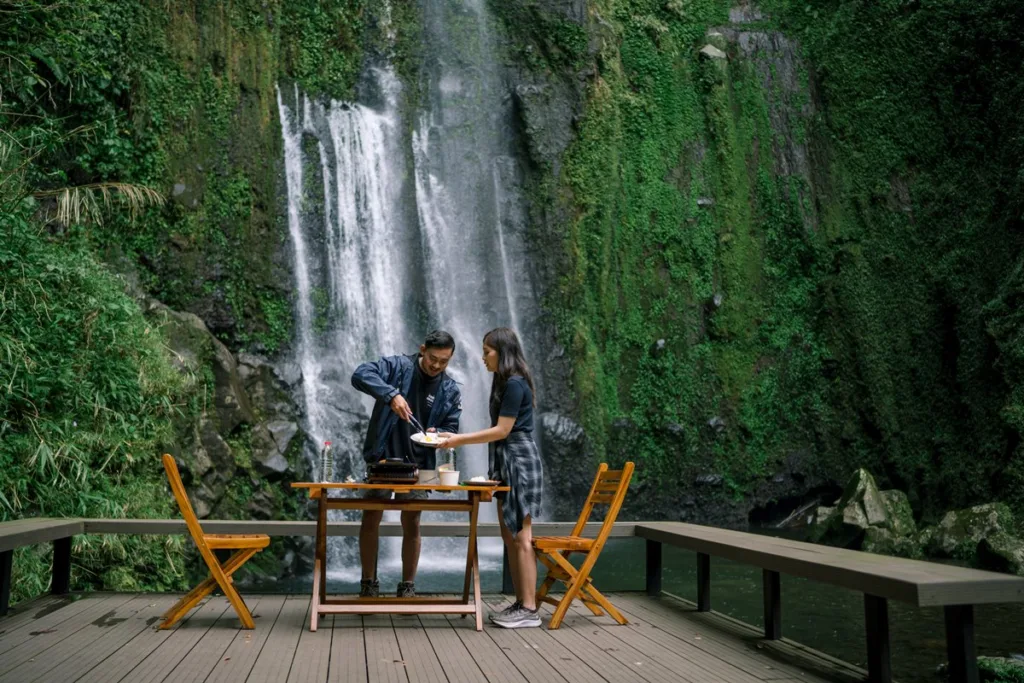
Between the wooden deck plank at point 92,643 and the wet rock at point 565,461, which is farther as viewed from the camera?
the wet rock at point 565,461

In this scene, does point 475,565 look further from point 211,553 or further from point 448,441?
point 211,553

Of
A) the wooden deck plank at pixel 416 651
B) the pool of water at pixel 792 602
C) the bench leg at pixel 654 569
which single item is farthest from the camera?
the pool of water at pixel 792 602

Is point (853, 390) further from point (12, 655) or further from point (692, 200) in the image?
point (12, 655)

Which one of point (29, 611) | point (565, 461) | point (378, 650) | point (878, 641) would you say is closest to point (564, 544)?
point (378, 650)

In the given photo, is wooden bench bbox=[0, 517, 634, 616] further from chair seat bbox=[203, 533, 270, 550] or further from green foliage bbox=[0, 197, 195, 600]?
green foliage bbox=[0, 197, 195, 600]

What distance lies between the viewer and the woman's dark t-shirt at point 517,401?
4918 millimetres

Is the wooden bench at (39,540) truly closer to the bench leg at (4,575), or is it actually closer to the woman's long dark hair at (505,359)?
the bench leg at (4,575)

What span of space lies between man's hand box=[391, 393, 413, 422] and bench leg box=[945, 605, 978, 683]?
2663 millimetres

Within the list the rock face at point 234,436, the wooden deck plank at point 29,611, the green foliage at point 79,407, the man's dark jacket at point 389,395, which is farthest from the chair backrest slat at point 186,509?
the rock face at point 234,436

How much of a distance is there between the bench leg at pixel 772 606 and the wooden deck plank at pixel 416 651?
1.82 m

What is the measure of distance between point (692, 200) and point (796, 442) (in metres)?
5.07

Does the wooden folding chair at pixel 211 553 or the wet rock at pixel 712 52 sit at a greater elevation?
the wet rock at pixel 712 52

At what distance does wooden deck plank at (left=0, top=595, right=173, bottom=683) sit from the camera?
379 centimetres

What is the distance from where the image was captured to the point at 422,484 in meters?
4.73
